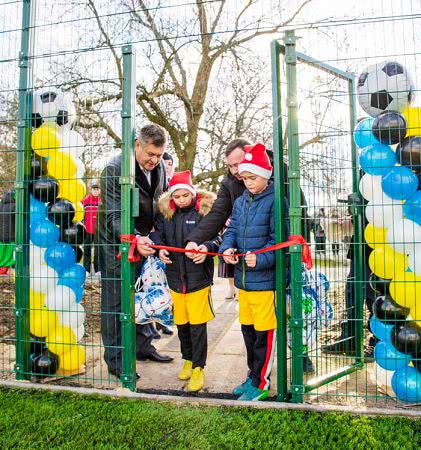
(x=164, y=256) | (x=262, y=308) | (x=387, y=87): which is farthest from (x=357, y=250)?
(x=164, y=256)

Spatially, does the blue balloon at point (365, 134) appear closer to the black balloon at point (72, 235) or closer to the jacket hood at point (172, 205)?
the jacket hood at point (172, 205)

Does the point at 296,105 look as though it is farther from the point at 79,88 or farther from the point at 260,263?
the point at 79,88

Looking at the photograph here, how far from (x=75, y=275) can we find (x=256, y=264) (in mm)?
1513

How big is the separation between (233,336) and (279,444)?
266 centimetres

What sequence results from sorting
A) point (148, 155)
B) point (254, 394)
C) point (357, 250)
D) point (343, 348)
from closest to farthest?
point (254, 394), point (148, 155), point (357, 250), point (343, 348)

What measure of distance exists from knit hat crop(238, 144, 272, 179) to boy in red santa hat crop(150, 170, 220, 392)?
1.90 feet

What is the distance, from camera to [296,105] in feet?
11.4

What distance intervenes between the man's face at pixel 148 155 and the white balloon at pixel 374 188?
5.58 feet

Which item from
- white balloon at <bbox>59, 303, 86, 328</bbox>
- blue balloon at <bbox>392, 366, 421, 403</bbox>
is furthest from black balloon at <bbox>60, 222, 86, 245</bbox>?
blue balloon at <bbox>392, 366, 421, 403</bbox>

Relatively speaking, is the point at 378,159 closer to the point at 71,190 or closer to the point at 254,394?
the point at 254,394

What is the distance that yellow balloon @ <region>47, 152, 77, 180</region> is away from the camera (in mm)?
3918

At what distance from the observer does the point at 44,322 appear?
3.98m

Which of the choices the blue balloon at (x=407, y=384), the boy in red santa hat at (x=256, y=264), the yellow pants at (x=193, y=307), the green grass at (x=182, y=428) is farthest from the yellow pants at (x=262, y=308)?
the blue balloon at (x=407, y=384)

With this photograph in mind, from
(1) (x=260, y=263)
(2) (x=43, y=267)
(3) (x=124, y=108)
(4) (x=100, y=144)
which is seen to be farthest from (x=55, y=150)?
(1) (x=260, y=263)
